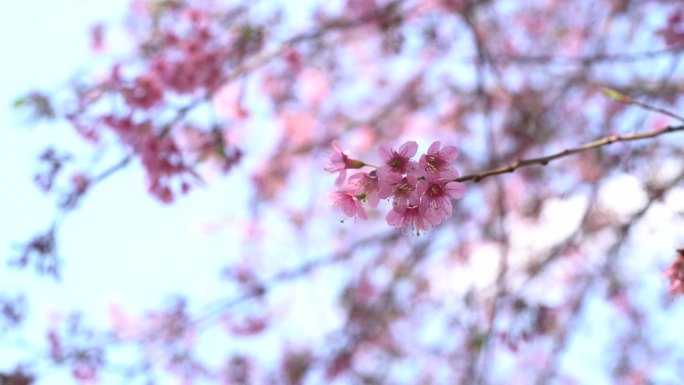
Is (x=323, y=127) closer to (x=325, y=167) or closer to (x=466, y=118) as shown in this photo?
(x=466, y=118)

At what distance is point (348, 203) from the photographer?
217 cm

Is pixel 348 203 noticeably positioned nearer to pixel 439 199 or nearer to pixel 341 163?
pixel 341 163

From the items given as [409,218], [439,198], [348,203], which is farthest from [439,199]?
[348,203]

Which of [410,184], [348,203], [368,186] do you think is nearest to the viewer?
[410,184]

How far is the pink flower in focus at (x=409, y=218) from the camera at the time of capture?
2.04 m

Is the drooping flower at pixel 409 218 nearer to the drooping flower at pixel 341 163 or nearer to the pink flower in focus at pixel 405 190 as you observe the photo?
the pink flower in focus at pixel 405 190

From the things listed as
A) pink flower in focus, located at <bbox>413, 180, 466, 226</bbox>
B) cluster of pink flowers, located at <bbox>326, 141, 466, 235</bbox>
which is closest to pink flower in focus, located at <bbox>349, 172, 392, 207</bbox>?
cluster of pink flowers, located at <bbox>326, 141, 466, 235</bbox>

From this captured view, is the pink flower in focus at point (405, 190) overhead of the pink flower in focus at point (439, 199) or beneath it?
beneath

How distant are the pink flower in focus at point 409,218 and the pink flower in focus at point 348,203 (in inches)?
5.0

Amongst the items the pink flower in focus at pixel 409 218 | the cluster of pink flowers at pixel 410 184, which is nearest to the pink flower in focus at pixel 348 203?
the cluster of pink flowers at pixel 410 184

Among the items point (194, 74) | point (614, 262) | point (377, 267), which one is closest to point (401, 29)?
point (194, 74)

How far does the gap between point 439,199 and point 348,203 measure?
11.4 inches

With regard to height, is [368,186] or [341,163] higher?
[341,163]

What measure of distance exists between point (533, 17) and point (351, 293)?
14.4 feet
